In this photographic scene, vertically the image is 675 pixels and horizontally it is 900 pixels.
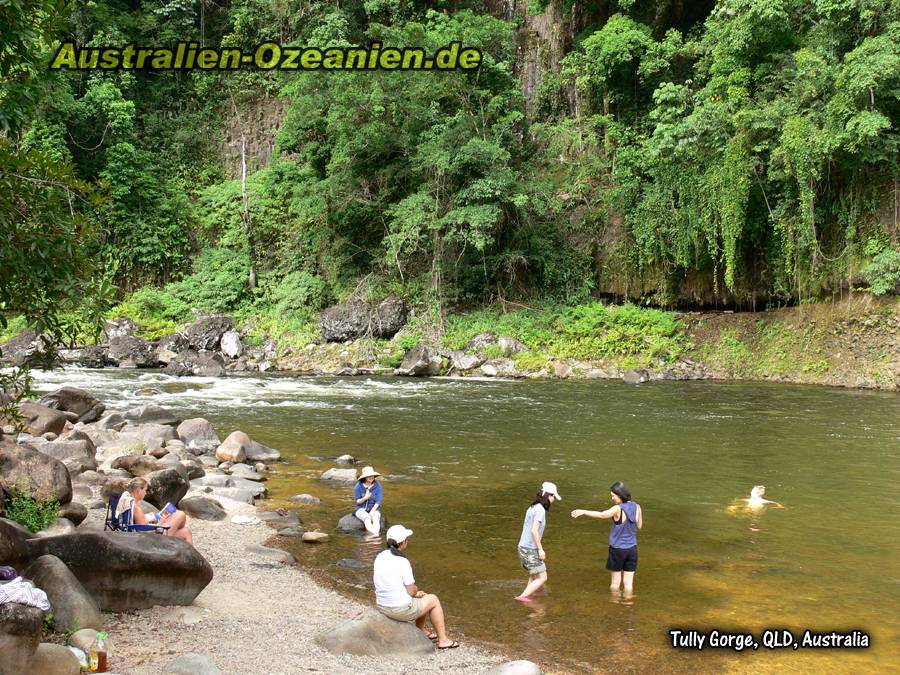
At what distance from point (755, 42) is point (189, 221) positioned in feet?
88.7

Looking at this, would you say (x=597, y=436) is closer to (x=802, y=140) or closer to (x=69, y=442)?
(x=69, y=442)

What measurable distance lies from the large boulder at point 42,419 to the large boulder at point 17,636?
10.3m

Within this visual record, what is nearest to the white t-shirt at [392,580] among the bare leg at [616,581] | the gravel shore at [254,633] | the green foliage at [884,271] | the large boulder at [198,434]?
the gravel shore at [254,633]

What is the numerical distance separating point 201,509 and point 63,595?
4352 mm

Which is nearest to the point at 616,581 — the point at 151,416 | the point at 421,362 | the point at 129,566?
the point at 129,566

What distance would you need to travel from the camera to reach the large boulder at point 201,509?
978cm

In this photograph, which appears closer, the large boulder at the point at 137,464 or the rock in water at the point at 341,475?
the large boulder at the point at 137,464

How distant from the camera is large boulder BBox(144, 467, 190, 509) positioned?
30.6 ft

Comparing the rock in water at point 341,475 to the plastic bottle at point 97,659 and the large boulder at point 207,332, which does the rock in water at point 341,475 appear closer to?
the plastic bottle at point 97,659

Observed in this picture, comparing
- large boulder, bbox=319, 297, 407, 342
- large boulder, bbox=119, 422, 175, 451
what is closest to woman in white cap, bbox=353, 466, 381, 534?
large boulder, bbox=119, 422, 175, 451

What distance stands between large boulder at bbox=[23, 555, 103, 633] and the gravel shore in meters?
0.29

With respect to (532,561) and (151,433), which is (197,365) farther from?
(532,561)

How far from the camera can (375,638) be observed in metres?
5.98

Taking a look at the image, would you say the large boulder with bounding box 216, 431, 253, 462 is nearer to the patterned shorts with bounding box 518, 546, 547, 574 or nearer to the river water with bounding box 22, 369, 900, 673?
the river water with bounding box 22, 369, 900, 673
